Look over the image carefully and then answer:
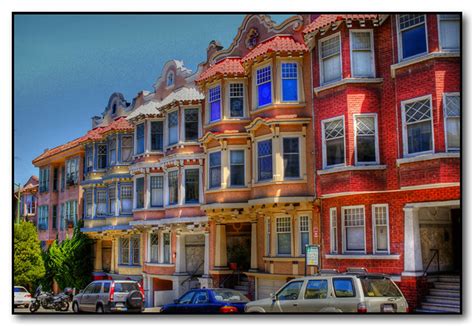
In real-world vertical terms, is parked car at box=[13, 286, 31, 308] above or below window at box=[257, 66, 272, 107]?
below

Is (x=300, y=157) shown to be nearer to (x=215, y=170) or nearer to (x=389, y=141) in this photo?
(x=389, y=141)

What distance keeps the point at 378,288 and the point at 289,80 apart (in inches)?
287

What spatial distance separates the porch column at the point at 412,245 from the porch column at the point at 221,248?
25.1 ft

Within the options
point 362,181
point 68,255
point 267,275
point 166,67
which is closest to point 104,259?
point 68,255

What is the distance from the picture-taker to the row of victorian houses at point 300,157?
14.5m

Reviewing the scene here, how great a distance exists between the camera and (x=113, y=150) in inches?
1049

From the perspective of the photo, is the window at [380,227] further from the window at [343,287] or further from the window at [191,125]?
the window at [191,125]

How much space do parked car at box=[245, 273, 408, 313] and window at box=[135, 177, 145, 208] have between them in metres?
12.0

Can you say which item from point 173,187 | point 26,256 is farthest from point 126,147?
point 26,256

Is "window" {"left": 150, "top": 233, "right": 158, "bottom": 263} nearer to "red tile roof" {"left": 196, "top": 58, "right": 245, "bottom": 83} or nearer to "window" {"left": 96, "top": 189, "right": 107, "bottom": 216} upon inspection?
"window" {"left": 96, "top": 189, "right": 107, "bottom": 216}

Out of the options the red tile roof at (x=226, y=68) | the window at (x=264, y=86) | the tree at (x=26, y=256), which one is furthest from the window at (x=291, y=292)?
the red tile roof at (x=226, y=68)

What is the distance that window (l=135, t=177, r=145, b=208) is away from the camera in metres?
24.4

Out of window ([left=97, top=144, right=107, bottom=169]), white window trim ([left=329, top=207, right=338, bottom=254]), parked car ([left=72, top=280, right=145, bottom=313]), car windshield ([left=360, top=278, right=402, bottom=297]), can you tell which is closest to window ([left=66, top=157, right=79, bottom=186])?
window ([left=97, top=144, right=107, bottom=169])

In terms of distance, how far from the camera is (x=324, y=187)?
640 inches
